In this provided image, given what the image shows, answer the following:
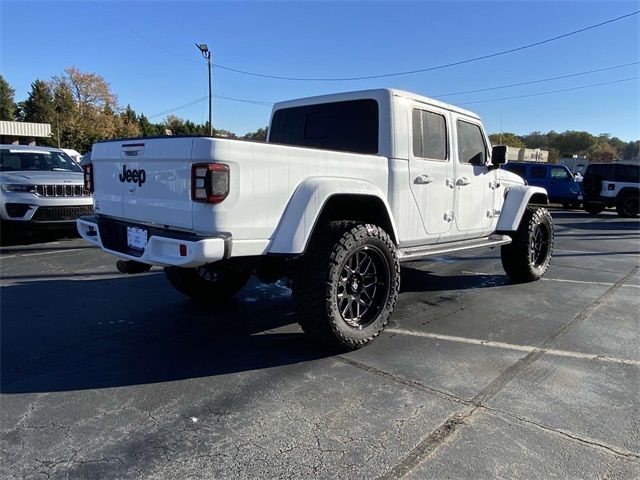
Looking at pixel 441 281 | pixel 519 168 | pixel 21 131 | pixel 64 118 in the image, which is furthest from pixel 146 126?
pixel 441 281

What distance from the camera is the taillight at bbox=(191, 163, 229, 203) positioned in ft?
9.87

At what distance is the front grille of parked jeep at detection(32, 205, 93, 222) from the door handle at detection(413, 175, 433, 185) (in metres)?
6.37

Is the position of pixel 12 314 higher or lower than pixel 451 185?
lower

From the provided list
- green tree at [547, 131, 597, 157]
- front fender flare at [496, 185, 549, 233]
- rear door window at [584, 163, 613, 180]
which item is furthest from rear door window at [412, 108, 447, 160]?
green tree at [547, 131, 597, 157]

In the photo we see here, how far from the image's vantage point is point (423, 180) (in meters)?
4.59

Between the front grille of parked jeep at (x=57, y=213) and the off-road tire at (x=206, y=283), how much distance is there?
4157 millimetres

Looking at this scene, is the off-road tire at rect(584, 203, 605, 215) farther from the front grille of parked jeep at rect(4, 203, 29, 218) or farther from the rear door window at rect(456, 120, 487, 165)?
the front grille of parked jeep at rect(4, 203, 29, 218)

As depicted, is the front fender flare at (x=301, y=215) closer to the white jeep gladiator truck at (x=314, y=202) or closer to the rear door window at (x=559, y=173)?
the white jeep gladiator truck at (x=314, y=202)

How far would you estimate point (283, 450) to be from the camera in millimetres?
2514

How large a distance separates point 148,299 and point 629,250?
911 cm

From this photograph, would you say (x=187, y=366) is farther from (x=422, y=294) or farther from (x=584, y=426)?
(x=422, y=294)

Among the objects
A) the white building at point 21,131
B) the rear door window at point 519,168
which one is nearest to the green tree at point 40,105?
the white building at point 21,131

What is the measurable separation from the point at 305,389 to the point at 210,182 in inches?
57.8

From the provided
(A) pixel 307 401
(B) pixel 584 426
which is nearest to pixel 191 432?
(A) pixel 307 401
